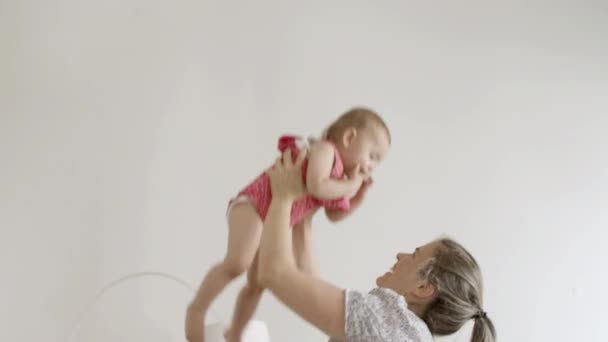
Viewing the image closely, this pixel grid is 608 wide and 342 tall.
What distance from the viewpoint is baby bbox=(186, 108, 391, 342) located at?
4.23 feet

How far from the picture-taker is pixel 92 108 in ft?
6.27

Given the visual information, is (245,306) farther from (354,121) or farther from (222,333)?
(354,121)

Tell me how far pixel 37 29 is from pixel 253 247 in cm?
106

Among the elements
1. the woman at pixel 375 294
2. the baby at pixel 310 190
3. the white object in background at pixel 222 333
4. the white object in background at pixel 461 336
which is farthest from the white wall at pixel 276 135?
the woman at pixel 375 294

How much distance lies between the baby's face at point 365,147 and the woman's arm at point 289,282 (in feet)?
0.51

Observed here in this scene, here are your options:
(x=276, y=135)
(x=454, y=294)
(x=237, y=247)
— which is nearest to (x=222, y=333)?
(x=237, y=247)

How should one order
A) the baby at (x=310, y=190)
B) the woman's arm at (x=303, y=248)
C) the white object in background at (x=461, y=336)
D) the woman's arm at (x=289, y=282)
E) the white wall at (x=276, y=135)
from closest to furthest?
the woman's arm at (x=289, y=282) → the baby at (x=310, y=190) → the woman's arm at (x=303, y=248) → the white wall at (x=276, y=135) → the white object in background at (x=461, y=336)

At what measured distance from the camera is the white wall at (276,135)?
1.82m

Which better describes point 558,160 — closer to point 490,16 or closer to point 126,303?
Answer: point 490,16

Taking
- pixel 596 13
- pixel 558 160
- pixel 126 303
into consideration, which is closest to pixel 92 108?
pixel 126 303

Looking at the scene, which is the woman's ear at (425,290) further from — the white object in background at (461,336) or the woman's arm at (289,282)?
the white object in background at (461,336)

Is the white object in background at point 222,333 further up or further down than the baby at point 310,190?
further down

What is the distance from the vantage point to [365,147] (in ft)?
4.30

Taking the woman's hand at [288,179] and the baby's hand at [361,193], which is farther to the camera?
the baby's hand at [361,193]
